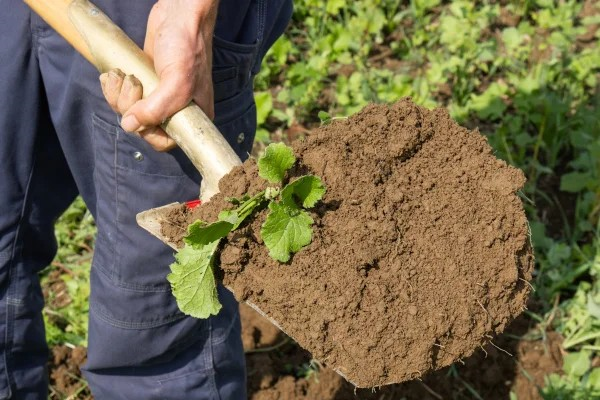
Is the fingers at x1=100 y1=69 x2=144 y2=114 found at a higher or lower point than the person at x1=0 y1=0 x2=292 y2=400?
higher

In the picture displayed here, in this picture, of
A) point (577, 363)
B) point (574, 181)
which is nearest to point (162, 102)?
point (577, 363)

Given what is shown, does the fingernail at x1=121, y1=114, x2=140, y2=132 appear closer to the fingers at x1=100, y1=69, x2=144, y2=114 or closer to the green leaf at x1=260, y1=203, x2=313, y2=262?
the fingers at x1=100, y1=69, x2=144, y2=114

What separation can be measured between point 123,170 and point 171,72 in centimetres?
37

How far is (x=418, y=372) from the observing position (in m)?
1.69

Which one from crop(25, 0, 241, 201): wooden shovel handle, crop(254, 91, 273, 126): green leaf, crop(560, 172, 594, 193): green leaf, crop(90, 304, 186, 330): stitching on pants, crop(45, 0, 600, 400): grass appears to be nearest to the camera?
crop(25, 0, 241, 201): wooden shovel handle

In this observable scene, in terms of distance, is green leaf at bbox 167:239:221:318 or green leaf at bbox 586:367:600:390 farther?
green leaf at bbox 586:367:600:390

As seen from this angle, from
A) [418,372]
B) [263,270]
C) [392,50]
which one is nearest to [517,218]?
[418,372]

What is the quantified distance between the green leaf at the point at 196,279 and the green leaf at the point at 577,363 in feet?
5.29

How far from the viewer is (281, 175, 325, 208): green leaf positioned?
1.68 meters

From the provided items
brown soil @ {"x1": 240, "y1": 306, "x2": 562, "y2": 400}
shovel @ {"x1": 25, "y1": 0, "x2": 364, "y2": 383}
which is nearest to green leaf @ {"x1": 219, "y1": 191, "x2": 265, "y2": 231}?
shovel @ {"x1": 25, "y1": 0, "x2": 364, "y2": 383}

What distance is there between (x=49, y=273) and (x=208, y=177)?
1847 millimetres

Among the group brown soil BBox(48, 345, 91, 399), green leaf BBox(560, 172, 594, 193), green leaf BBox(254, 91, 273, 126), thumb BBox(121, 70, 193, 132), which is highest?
thumb BBox(121, 70, 193, 132)

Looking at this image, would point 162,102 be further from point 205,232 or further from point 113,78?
point 205,232

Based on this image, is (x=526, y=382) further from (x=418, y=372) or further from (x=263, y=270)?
(x=263, y=270)
